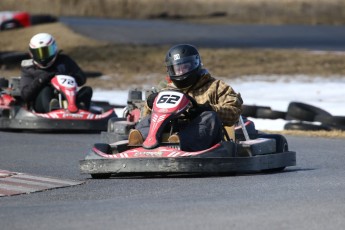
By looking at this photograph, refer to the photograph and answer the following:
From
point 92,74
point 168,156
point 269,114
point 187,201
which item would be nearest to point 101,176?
point 168,156

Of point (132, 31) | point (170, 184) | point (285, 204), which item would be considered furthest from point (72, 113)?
point (132, 31)

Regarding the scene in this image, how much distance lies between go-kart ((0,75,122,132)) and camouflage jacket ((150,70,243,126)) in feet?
14.8

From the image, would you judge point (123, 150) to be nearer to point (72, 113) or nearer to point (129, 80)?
point (72, 113)

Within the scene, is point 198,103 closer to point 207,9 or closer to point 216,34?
point 216,34

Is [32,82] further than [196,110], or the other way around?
[32,82]

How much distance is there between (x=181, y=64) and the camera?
985cm

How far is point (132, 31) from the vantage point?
105ft

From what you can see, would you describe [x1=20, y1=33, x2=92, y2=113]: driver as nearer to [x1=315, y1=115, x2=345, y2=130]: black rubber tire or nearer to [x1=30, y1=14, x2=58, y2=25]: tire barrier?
[x1=315, y1=115, x2=345, y2=130]: black rubber tire

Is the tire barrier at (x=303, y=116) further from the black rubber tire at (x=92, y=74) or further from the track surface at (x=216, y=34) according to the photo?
the track surface at (x=216, y=34)

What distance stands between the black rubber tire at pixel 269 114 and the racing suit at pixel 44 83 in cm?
215

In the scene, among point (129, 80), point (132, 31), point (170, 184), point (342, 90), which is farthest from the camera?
point (132, 31)

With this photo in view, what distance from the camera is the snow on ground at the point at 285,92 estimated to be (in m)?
17.4

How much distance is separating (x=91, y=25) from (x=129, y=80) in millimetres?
11750

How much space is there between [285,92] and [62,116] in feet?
19.4
